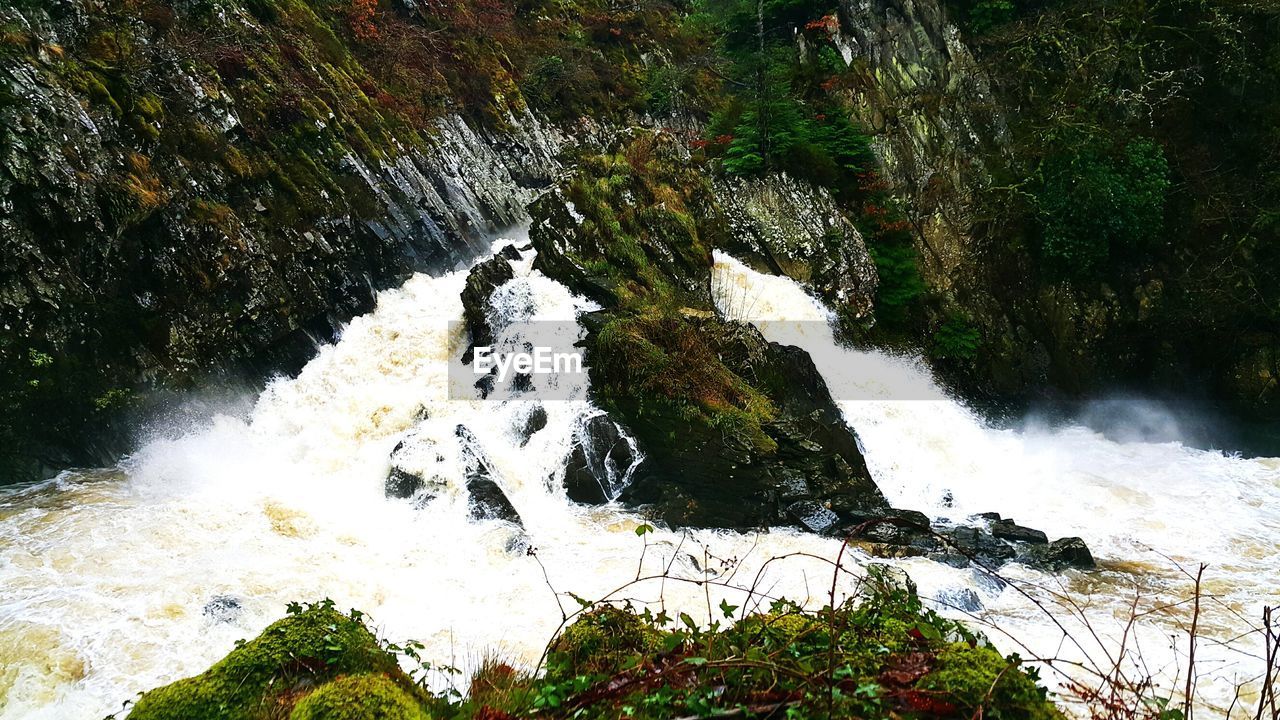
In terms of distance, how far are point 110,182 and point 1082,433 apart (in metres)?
18.1

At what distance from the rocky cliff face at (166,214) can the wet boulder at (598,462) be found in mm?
5683

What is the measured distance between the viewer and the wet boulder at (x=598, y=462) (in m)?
10.2

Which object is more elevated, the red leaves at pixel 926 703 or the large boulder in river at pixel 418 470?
the red leaves at pixel 926 703

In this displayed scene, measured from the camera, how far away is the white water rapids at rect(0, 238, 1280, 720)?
643 cm

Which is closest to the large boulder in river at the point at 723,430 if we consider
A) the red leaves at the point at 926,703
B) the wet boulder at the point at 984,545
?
the wet boulder at the point at 984,545

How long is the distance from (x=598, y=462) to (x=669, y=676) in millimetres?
8003

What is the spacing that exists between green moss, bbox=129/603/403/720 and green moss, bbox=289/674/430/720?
0.20 meters

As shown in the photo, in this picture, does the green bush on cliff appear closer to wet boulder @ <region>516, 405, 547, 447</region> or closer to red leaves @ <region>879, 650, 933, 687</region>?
wet boulder @ <region>516, 405, 547, 447</region>

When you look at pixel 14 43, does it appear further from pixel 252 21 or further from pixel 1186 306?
pixel 1186 306

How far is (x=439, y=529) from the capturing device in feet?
29.8

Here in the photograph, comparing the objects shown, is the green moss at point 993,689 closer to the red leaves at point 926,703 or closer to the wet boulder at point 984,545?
the red leaves at point 926,703

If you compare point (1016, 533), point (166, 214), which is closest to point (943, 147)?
point (1016, 533)

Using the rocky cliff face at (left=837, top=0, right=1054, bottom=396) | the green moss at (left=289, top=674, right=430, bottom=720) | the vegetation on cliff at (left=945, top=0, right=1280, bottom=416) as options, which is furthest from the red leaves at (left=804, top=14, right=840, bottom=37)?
the green moss at (left=289, top=674, right=430, bottom=720)

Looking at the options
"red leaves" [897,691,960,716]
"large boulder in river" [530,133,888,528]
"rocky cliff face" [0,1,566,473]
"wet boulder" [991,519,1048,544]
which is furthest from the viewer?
"large boulder in river" [530,133,888,528]
